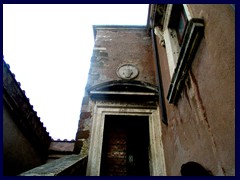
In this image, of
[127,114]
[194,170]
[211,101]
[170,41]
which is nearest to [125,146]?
[127,114]

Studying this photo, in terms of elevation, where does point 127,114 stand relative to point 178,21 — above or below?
below

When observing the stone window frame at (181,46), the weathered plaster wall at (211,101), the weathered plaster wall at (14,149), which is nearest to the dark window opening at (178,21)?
the stone window frame at (181,46)

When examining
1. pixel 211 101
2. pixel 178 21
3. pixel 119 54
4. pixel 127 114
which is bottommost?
pixel 211 101

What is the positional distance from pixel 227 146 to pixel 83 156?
298cm

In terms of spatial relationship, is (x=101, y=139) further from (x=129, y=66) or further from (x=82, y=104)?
(x=129, y=66)

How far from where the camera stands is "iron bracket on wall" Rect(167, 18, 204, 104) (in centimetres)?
302

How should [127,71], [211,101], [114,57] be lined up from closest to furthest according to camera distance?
[211,101] < [127,71] < [114,57]

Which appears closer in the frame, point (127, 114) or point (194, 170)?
point (194, 170)

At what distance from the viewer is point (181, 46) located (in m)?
3.61

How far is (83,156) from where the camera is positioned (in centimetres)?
445

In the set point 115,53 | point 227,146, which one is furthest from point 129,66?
point 227,146

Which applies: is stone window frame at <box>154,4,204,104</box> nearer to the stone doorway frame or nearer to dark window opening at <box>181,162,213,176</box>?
the stone doorway frame

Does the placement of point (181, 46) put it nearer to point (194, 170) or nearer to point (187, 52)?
point (187, 52)

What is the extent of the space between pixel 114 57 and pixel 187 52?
3.66m
